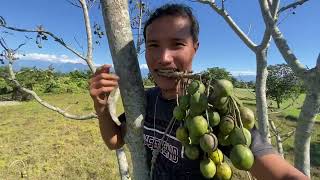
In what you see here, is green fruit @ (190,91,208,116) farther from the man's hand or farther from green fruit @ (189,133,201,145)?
the man's hand

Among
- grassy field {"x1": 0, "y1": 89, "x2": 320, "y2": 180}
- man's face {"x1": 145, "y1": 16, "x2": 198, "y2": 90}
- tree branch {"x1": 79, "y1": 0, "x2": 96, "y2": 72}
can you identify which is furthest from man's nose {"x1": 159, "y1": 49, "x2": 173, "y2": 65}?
grassy field {"x1": 0, "y1": 89, "x2": 320, "y2": 180}

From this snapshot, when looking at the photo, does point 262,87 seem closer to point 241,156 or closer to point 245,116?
point 245,116

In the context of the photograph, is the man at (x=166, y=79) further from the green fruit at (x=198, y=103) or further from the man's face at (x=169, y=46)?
the green fruit at (x=198, y=103)

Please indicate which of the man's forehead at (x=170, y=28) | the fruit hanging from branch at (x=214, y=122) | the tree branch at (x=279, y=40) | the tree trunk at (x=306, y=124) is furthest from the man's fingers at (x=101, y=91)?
the tree branch at (x=279, y=40)

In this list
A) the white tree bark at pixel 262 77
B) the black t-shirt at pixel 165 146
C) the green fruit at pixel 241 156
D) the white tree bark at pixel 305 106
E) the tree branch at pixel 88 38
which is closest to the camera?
the green fruit at pixel 241 156

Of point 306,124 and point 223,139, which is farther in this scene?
point 306,124

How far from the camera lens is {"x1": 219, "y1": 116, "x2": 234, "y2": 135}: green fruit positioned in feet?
4.21

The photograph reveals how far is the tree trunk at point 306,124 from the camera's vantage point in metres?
3.14

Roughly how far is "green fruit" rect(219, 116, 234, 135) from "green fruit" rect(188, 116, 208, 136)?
0.07 m

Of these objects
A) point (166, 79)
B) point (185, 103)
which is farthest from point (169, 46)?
point (185, 103)

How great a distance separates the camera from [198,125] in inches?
50.0

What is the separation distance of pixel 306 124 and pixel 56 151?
11199 mm

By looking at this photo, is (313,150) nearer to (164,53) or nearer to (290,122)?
(290,122)

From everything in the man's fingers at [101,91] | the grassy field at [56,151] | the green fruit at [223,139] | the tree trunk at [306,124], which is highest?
the man's fingers at [101,91]
